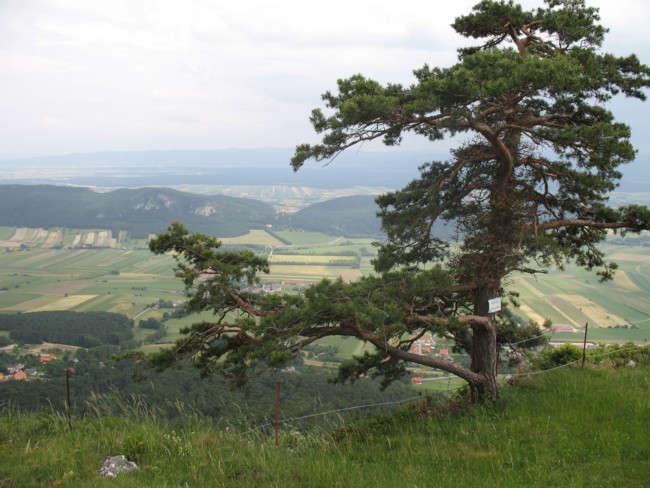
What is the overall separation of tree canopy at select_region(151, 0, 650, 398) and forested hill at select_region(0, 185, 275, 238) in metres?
85.8

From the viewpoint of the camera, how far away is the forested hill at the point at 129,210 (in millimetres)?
98750

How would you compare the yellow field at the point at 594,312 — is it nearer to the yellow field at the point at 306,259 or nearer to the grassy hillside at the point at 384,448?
the yellow field at the point at 306,259

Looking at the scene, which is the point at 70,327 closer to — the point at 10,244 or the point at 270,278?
the point at 270,278

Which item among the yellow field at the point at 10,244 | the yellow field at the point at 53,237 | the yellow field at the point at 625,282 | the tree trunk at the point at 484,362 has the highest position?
the tree trunk at the point at 484,362

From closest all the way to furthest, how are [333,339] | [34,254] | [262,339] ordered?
[262,339]
[333,339]
[34,254]

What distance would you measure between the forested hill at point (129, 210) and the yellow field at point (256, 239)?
6463mm

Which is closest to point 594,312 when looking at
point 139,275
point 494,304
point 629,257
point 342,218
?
point 629,257

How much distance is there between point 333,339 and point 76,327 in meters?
20.9

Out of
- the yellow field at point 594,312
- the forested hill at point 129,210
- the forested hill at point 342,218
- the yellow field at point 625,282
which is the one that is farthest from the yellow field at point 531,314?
the forested hill at point 129,210

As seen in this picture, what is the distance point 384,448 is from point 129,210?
109869mm

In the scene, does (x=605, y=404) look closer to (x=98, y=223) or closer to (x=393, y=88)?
(x=393, y=88)

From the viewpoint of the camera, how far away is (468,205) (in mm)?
7859

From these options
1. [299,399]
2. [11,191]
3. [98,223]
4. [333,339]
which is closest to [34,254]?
[98,223]

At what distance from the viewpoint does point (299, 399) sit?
609 inches
